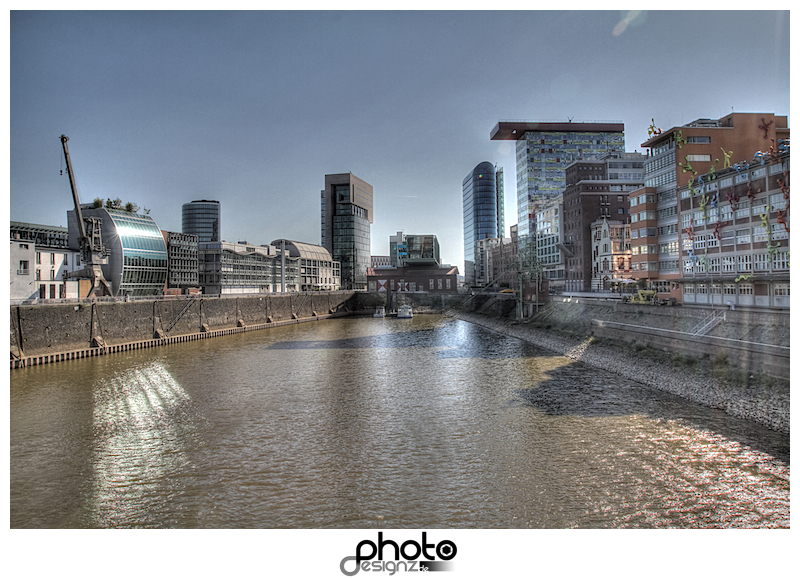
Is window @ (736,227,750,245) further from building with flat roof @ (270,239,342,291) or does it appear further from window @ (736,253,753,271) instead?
building with flat roof @ (270,239,342,291)

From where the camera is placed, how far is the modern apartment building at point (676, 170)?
1585 inches

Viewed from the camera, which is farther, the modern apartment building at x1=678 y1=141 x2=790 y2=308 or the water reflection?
the modern apartment building at x1=678 y1=141 x2=790 y2=308

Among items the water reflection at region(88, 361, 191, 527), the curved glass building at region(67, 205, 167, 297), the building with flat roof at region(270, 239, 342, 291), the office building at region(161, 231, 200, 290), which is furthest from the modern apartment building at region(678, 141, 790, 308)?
the building with flat roof at region(270, 239, 342, 291)

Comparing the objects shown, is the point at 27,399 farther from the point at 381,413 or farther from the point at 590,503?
the point at 590,503

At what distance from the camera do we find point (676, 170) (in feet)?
141

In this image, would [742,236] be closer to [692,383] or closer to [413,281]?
[692,383]

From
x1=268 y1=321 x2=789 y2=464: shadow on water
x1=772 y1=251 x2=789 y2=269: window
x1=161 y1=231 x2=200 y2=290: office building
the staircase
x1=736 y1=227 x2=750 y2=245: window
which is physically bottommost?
x1=268 y1=321 x2=789 y2=464: shadow on water

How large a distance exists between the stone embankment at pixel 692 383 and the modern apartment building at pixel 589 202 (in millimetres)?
41784

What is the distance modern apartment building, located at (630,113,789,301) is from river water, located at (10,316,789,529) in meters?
19.7

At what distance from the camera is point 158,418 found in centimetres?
2111

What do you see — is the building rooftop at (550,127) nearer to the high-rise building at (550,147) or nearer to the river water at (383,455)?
the high-rise building at (550,147)

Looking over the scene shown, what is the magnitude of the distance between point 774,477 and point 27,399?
1238 inches

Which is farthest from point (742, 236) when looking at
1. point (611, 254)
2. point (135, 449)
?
point (135, 449)

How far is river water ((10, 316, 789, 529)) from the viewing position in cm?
1211
